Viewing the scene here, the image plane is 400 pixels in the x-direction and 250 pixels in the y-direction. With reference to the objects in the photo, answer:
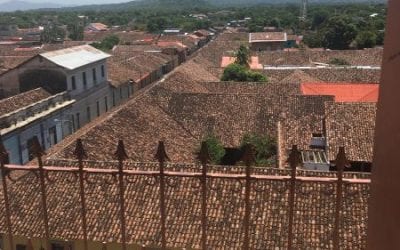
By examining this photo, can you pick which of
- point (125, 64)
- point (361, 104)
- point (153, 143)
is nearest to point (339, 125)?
point (361, 104)

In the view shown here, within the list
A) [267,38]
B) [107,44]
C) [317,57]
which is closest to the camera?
[317,57]

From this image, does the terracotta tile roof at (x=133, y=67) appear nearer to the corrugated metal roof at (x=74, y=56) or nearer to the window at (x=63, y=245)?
the corrugated metal roof at (x=74, y=56)

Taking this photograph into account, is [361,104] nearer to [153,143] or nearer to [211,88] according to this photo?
[153,143]

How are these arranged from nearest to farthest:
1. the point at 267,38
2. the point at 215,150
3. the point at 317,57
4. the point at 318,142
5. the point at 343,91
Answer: the point at 318,142 → the point at 215,150 → the point at 343,91 → the point at 317,57 → the point at 267,38

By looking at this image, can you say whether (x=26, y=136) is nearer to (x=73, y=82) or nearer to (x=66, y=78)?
(x=66, y=78)

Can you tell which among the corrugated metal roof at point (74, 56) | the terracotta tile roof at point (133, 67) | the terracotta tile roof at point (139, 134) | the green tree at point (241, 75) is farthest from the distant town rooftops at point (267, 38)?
the terracotta tile roof at point (139, 134)

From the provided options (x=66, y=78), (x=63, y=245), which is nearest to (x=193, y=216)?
(x=63, y=245)
